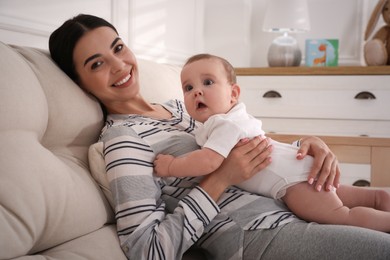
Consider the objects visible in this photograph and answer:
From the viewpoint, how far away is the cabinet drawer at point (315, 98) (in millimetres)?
2887

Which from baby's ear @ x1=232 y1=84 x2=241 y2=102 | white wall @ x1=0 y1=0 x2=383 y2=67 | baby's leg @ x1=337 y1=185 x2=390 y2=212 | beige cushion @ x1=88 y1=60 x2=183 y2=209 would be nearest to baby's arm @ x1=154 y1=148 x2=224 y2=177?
baby's ear @ x1=232 y1=84 x2=241 y2=102

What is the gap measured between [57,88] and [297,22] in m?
2.37

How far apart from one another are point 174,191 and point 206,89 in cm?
29

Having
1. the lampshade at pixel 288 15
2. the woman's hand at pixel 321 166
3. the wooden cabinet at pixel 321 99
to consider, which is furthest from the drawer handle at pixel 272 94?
the woman's hand at pixel 321 166

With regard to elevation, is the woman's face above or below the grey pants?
above

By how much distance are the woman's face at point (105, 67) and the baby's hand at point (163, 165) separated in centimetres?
28

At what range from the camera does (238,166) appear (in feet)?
3.78

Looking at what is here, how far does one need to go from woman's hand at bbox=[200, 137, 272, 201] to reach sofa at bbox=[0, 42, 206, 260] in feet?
0.62

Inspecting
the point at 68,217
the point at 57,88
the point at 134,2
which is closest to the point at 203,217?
the point at 68,217

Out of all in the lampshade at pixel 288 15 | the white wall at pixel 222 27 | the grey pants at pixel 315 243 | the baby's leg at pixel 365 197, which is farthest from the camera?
the lampshade at pixel 288 15

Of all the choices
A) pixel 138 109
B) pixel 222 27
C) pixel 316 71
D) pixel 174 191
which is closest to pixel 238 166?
pixel 174 191

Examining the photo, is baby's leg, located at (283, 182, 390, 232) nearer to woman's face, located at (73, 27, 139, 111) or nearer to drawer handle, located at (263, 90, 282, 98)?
woman's face, located at (73, 27, 139, 111)

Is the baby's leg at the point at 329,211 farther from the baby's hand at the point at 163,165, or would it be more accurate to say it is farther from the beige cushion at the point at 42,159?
the beige cushion at the point at 42,159

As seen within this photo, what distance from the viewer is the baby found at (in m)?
1.12
